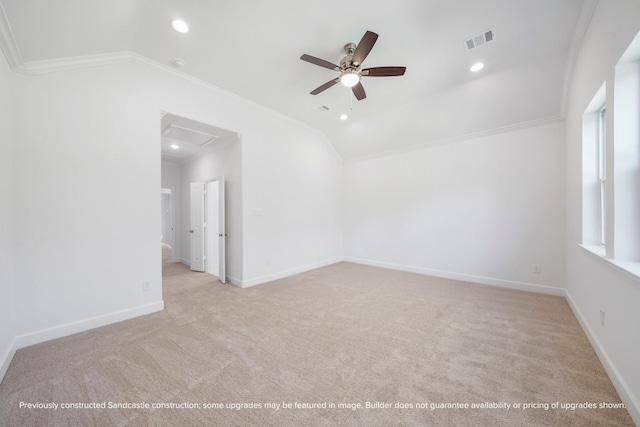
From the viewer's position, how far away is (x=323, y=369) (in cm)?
191

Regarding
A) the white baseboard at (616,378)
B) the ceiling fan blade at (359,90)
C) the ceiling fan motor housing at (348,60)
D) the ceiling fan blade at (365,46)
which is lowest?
the white baseboard at (616,378)

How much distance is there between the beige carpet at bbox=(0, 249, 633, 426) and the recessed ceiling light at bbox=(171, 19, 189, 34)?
10.9 ft

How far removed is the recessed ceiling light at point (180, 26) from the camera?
7.69 feet

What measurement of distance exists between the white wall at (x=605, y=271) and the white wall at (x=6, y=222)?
4.68 m

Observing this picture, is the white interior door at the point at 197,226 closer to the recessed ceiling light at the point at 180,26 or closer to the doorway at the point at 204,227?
the doorway at the point at 204,227

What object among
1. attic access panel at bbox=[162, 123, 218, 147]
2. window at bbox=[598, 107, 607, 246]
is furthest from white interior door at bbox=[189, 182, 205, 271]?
window at bbox=[598, 107, 607, 246]

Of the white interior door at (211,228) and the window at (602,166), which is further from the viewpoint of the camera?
the white interior door at (211,228)

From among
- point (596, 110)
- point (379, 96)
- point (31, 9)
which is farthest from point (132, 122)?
point (596, 110)

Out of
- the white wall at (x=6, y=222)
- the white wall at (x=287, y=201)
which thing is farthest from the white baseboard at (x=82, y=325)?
the white wall at (x=287, y=201)

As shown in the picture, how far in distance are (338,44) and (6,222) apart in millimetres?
3737

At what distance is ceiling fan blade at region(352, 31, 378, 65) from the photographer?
6.74 feet

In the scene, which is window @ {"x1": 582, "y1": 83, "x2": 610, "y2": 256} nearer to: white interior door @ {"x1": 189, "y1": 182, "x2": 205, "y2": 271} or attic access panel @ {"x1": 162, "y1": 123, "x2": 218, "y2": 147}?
attic access panel @ {"x1": 162, "y1": 123, "x2": 218, "y2": 147}

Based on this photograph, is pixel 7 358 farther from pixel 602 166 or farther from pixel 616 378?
pixel 602 166

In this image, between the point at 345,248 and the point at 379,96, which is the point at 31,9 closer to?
the point at 379,96
